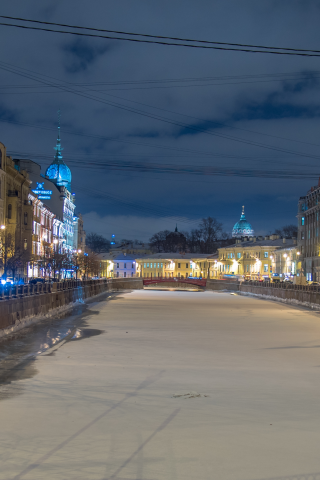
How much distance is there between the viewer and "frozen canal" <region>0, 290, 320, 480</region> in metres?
7.66

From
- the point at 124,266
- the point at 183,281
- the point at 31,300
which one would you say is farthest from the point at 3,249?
the point at 124,266

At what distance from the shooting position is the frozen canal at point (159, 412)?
7.66 metres

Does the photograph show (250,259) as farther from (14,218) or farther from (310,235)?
(14,218)

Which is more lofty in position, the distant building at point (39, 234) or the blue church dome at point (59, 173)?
the blue church dome at point (59, 173)

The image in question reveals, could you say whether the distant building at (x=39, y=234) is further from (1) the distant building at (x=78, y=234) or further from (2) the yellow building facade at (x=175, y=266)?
(2) the yellow building facade at (x=175, y=266)

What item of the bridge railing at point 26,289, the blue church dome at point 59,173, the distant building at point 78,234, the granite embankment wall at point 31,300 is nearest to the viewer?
the granite embankment wall at point 31,300

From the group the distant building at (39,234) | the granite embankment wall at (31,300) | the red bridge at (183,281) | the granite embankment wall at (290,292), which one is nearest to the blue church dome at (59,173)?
the red bridge at (183,281)

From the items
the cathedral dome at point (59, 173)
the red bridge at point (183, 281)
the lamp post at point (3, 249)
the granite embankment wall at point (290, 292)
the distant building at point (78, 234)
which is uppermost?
the cathedral dome at point (59, 173)

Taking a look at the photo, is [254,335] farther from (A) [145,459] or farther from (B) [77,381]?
(A) [145,459]

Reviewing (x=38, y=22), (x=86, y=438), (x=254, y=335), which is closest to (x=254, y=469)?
(x=86, y=438)

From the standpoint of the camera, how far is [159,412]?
10.6 meters

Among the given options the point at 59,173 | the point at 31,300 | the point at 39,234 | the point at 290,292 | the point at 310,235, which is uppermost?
the point at 59,173

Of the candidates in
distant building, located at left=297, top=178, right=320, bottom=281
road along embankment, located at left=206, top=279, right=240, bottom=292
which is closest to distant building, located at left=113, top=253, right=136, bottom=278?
road along embankment, located at left=206, top=279, right=240, bottom=292

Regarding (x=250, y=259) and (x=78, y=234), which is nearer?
(x=250, y=259)
